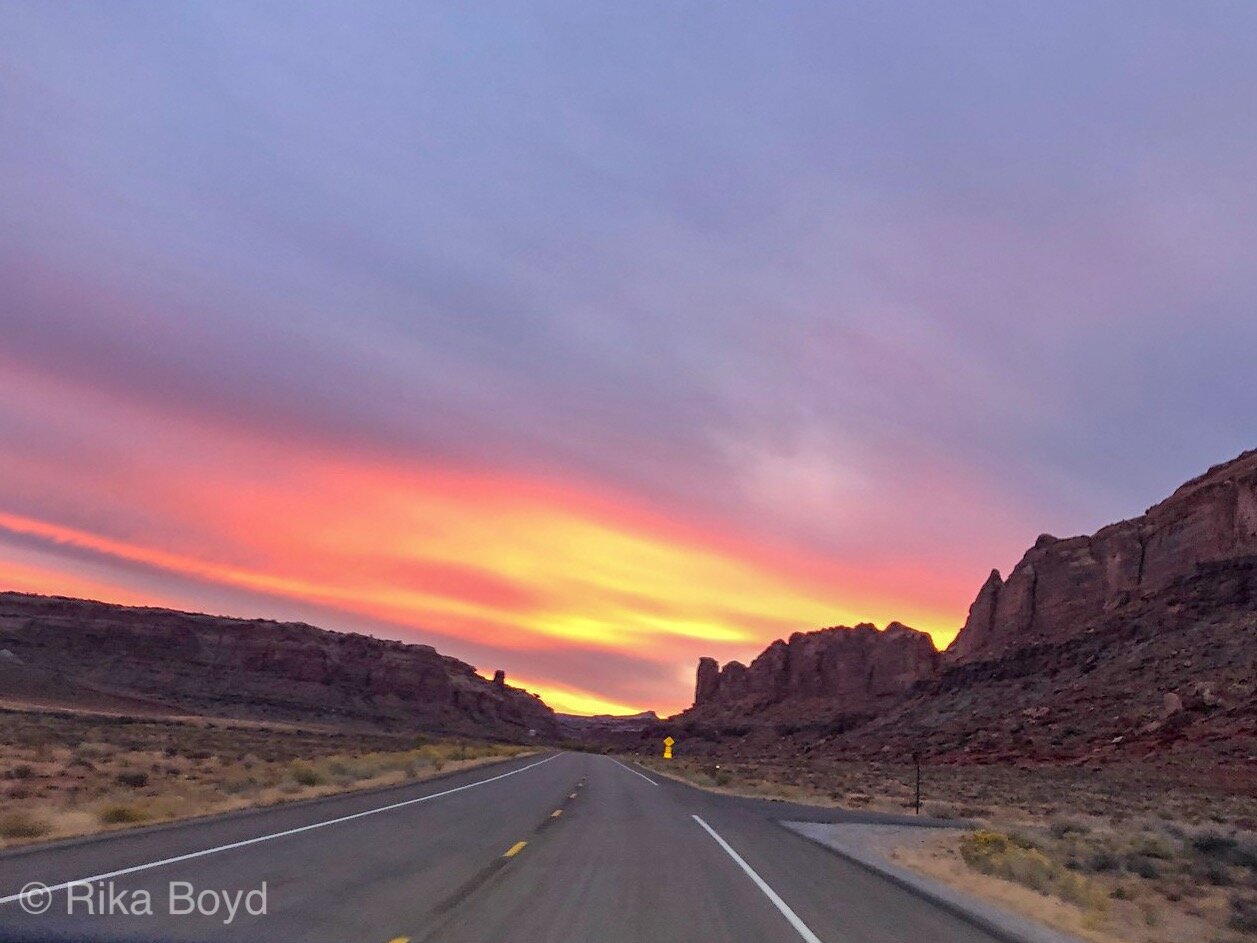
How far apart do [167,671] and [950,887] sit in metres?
131

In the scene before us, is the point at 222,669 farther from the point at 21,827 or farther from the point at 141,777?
the point at 21,827

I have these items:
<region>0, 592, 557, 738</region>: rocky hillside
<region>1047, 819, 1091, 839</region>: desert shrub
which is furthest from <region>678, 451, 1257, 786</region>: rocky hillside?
<region>0, 592, 557, 738</region>: rocky hillside

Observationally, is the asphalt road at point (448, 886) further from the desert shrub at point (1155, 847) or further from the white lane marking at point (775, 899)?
the desert shrub at point (1155, 847)

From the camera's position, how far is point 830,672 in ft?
505

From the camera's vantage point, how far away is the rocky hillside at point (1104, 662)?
54.1 meters

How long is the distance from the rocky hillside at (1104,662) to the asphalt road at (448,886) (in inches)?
1421

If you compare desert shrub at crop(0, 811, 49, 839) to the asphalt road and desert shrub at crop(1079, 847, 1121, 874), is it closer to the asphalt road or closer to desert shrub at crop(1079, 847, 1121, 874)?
the asphalt road

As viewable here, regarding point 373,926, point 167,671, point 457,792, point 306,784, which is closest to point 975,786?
point 457,792

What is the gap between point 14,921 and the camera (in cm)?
791

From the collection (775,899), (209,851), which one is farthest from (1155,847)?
(209,851)

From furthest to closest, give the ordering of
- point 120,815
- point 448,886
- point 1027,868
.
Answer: point 120,815 → point 1027,868 → point 448,886

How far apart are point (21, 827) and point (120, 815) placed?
8.93 feet

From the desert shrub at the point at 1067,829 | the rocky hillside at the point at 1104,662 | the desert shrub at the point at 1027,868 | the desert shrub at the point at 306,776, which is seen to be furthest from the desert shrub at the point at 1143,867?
the rocky hillside at the point at 1104,662

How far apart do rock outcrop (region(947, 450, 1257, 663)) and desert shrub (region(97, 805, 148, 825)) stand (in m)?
78.9
